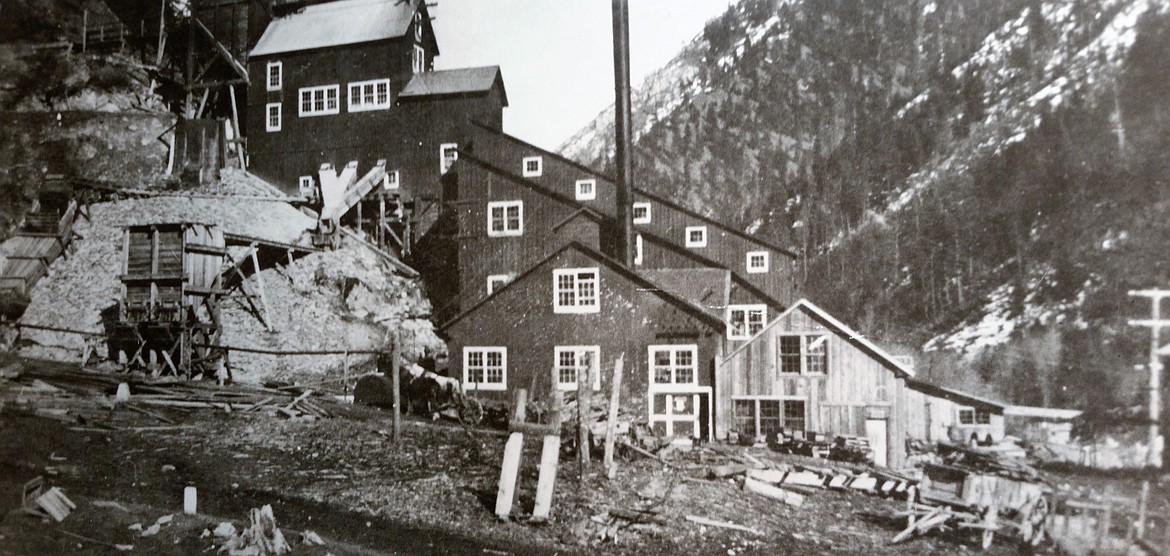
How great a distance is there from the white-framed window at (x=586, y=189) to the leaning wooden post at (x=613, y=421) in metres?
1.46

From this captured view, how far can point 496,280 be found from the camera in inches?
214

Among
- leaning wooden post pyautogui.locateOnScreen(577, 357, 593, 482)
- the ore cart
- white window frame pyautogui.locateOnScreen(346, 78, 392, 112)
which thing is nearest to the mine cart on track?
leaning wooden post pyautogui.locateOnScreen(577, 357, 593, 482)

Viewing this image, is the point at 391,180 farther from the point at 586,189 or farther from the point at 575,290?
the point at 575,290

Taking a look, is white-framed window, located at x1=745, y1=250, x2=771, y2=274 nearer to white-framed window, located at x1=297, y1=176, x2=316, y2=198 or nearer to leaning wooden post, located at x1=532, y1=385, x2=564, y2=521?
leaning wooden post, located at x1=532, y1=385, x2=564, y2=521

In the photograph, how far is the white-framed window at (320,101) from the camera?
22.8ft

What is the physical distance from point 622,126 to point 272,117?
552cm

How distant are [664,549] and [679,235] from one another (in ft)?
8.03

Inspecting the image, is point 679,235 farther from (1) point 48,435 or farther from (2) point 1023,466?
(1) point 48,435

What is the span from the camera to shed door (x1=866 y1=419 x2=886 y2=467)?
4.44 metres

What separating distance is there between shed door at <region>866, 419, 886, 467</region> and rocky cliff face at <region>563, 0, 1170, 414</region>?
577 mm

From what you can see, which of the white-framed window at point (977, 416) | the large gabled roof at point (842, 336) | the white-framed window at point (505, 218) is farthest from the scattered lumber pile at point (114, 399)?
the white-framed window at point (977, 416)

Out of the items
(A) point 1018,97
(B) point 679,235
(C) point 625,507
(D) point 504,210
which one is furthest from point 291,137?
A: (A) point 1018,97

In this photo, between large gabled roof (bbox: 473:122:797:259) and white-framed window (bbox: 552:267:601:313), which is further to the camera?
large gabled roof (bbox: 473:122:797:259)

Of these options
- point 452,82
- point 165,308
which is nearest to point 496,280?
point 452,82
